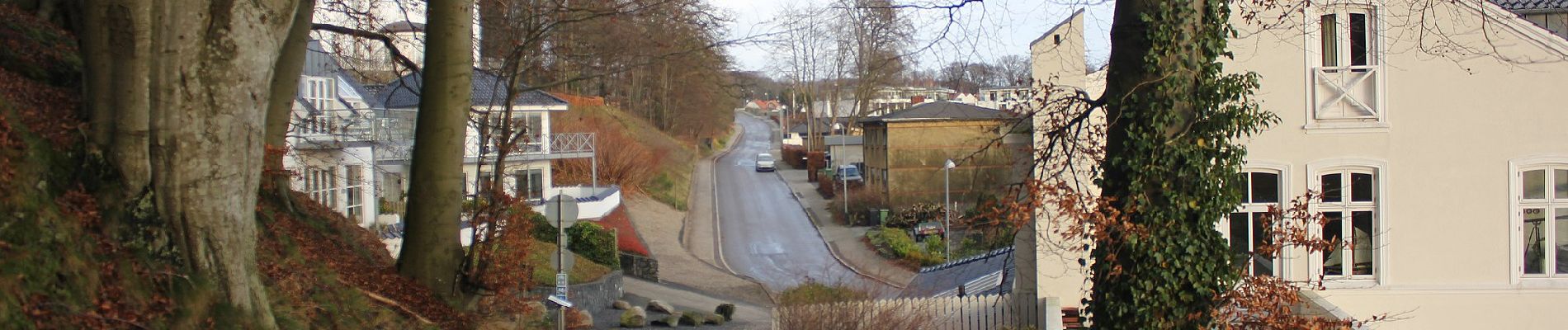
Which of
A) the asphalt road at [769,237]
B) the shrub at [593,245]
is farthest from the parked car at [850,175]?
the shrub at [593,245]

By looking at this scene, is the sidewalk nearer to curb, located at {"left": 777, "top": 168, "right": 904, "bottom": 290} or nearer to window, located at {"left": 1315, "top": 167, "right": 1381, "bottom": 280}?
curb, located at {"left": 777, "top": 168, "right": 904, "bottom": 290}

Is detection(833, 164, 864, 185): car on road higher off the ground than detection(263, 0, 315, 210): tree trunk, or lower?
lower

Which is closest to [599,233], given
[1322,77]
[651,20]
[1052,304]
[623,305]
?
[623,305]

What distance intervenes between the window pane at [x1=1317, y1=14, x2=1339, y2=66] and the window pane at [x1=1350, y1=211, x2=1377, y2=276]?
1.70m

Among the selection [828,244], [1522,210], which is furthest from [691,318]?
[828,244]

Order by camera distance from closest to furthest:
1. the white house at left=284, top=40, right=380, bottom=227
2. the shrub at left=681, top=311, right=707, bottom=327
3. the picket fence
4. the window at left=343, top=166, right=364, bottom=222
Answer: the picket fence
the shrub at left=681, top=311, right=707, bottom=327
the white house at left=284, top=40, right=380, bottom=227
the window at left=343, top=166, right=364, bottom=222

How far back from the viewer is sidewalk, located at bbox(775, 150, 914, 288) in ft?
101

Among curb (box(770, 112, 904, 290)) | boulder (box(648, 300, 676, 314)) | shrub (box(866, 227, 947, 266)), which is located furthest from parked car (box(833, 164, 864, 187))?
boulder (box(648, 300, 676, 314))

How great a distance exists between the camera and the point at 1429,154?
1295cm

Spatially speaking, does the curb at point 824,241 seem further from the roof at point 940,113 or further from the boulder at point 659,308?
the roof at point 940,113

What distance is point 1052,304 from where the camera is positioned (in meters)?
13.4

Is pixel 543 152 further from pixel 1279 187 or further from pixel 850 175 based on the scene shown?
pixel 1279 187

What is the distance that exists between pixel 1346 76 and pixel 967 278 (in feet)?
22.2

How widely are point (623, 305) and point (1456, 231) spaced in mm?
14331
